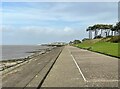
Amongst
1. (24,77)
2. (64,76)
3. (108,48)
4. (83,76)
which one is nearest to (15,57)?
(108,48)

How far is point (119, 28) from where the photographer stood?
121 meters

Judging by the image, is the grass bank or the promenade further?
the grass bank

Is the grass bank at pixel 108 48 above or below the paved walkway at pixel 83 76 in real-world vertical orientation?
above

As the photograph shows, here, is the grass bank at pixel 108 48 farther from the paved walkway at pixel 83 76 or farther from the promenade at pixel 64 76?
the promenade at pixel 64 76

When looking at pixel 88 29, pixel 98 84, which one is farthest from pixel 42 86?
pixel 88 29

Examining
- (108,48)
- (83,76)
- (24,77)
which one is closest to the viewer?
(83,76)

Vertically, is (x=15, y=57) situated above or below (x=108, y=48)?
below

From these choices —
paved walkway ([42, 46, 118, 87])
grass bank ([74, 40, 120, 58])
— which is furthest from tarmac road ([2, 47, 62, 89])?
grass bank ([74, 40, 120, 58])

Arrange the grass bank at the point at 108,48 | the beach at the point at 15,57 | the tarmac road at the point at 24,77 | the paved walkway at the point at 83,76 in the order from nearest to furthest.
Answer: the paved walkway at the point at 83,76 → the tarmac road at the point at 24,77 → the beach at the point at 15,57 → the grass bank at the point at 108,48

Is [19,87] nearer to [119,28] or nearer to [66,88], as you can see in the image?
[66,88]

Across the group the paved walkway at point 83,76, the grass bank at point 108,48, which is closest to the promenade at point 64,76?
the paved walkway at point 83,76

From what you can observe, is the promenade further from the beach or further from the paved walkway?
the beach

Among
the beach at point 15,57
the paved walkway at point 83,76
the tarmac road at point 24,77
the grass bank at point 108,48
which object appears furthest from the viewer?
the grass bank at point 108,48

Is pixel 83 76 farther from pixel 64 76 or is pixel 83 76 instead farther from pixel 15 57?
pixel 15 57
